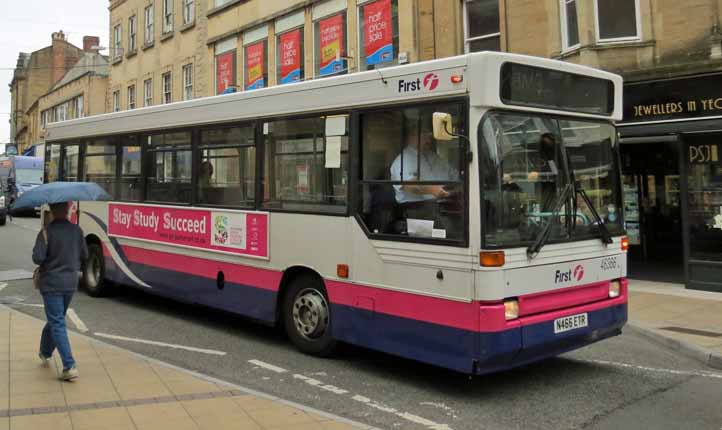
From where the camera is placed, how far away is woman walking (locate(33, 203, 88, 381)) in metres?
5.53

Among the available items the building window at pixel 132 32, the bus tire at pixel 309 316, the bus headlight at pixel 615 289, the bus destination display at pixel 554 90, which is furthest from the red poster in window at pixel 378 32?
the building window at pixel 132 32

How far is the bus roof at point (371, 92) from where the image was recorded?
17.0 feet

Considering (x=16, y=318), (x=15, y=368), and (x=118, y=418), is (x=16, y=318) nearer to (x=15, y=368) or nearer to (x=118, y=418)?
(x=15, y=368)

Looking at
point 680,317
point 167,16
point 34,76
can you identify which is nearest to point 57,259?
point 680,317

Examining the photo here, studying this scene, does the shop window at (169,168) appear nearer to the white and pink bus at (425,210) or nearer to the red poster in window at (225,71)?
the white and pink bus at (425,210)

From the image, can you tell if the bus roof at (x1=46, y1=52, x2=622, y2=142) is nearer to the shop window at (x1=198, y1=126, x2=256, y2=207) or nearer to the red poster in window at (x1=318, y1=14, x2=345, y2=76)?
the shop window at (x1=198, y1=126, x2=256, y2=207)

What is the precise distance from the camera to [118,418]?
4613mm

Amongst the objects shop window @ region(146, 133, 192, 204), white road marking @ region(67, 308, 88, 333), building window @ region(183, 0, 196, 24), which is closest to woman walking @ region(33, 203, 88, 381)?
white road marking @ region(67, 308, 88, 333)

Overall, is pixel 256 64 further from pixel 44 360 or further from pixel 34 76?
pixel 34 76

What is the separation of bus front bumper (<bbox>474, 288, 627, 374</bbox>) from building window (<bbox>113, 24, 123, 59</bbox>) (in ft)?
105

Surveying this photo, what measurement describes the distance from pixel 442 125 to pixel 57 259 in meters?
3.55

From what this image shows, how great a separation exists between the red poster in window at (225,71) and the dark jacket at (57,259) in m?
18.7

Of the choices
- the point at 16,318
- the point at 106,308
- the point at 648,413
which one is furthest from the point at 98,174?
the point at 648,413

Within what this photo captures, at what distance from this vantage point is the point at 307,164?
6738mm
